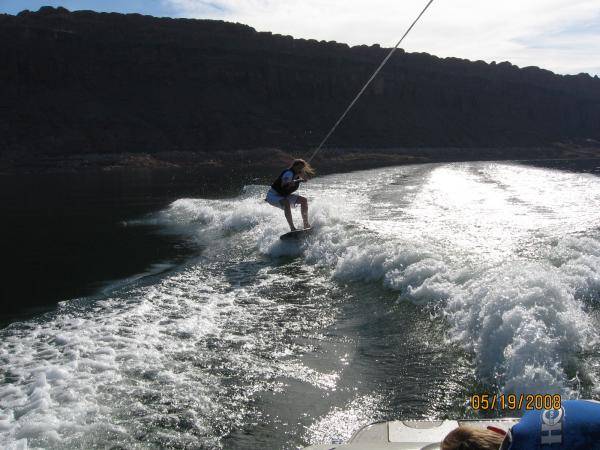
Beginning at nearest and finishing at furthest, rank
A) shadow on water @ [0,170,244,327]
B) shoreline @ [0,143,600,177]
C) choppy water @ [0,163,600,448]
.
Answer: choppy water @ [0,163,600,448], shadow on water @ [0,170,244,327], shoreline @ [0,143,600,177]

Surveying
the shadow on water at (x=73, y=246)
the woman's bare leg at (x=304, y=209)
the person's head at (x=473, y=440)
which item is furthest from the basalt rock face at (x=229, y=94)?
the person's head at (x=473, y=440)

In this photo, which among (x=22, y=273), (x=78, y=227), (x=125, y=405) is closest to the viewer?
(x=125, y=405)

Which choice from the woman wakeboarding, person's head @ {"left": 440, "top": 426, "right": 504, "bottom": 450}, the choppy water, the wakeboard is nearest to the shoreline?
the woman wakeboarding

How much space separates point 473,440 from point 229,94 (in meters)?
84.6

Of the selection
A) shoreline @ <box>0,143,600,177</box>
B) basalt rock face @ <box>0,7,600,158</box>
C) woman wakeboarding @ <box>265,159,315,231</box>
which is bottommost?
shoreline @ <box>0,143,600,177</box>

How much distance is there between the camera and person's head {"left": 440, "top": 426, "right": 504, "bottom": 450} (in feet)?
8.02

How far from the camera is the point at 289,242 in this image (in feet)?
40.7

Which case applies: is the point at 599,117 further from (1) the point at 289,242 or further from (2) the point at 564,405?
(2) the point at 564,405

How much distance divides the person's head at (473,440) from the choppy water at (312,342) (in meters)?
2.42

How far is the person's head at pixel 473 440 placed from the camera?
2.44m

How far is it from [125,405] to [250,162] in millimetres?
55075

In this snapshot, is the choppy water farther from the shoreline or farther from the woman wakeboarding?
the shoreline

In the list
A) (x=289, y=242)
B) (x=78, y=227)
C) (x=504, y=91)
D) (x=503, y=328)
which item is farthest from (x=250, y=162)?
(x=504, y=91)

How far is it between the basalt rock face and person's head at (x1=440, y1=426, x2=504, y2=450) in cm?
6383
